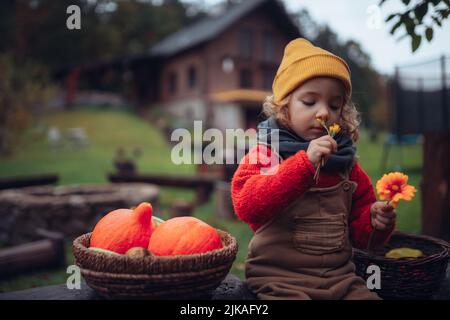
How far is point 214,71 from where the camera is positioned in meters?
19.8

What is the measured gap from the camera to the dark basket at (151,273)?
1.31 m

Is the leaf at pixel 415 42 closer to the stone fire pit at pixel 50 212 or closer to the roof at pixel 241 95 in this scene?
the stone fire pit at pixel 50 212

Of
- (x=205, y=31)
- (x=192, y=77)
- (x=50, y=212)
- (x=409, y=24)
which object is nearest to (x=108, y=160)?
(x=50, y=212)

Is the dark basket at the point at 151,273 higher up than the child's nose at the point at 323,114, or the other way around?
the child's nose at the point at 323,114

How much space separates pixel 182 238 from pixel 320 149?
57 centimetres

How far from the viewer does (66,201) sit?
4992mm

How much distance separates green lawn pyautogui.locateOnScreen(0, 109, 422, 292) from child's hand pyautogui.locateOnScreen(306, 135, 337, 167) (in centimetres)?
101

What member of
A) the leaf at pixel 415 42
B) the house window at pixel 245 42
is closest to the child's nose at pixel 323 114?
the leaf at pixel 415 42

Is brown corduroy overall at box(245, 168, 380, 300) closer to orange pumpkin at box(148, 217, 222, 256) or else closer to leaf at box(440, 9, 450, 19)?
orange pumpkin at box(148, 217, 222, 256)

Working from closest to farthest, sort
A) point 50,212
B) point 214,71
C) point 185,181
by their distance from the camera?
point 50,212 < point 185,181 < point 214,71

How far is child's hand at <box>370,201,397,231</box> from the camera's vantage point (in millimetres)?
1729

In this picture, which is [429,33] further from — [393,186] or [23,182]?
[23,182]

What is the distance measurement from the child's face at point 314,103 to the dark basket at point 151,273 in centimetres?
59

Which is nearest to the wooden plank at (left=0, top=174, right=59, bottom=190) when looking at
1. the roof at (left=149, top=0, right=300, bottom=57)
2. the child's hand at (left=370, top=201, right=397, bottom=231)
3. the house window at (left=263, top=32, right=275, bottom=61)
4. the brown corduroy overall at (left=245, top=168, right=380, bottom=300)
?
the house window at (left=263, top=32, right=275, bottom=61)
